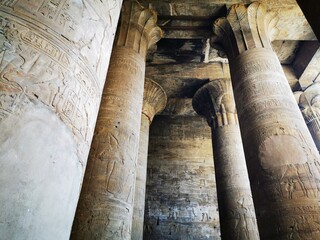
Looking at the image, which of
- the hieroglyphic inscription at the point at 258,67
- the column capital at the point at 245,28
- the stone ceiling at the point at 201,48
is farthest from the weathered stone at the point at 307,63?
the hieroglyphic inscription at the point at 258,67

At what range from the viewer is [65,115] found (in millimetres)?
1594

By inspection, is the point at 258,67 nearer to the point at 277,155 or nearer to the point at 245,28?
the point at 245,28

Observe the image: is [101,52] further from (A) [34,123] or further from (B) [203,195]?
(B) [203,195]

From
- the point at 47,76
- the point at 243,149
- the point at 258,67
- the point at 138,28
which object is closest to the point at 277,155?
the point at 243,149

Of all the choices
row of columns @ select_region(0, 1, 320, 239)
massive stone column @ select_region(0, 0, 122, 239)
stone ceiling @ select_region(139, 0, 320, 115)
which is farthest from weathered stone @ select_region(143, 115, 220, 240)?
massive stone column @ select_region(0, 0, 122, 239)

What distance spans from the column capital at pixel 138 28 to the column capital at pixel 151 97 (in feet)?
5.92

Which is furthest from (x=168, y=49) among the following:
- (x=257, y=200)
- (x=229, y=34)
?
(x=257, y=200)

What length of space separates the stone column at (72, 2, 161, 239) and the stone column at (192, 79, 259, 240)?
316 cm

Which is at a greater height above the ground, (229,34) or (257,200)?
(229,34)

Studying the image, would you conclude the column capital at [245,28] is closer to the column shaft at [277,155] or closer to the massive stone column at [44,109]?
the column shaft at [277,155]

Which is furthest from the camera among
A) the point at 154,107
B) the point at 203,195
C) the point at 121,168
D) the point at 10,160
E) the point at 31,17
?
the point at 203,195

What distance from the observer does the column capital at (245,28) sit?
540 centimetres

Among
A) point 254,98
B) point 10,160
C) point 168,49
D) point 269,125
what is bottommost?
point 10,160

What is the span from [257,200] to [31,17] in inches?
129
